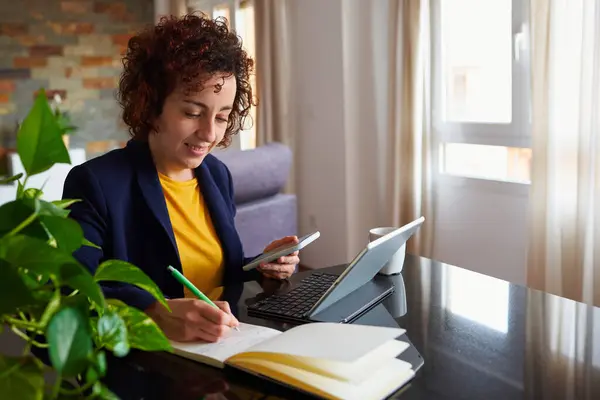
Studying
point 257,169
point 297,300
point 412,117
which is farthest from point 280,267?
point 412,117

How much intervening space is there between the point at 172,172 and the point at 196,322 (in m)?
0.59

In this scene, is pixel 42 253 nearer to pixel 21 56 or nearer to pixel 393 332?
pixel 393 332

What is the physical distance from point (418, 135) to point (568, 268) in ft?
3.56

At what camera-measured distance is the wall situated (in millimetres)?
3449

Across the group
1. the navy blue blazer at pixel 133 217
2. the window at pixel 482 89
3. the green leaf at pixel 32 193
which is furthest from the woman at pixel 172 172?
the window at pixel 482 89

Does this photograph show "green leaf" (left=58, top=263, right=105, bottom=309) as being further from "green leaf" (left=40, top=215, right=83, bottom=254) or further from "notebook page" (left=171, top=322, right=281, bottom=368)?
"notebook page" (left=171, top=322, right=281, bottom=368)

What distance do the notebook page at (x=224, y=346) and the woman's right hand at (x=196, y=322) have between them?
12 millimetres

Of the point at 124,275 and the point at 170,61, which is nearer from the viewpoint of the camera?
the point at 124,275

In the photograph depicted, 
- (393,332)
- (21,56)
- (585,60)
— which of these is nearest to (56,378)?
(393,332)

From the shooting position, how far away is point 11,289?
43 centimetres

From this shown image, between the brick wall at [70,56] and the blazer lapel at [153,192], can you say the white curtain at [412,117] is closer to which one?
the blazer lapel at [153,192]

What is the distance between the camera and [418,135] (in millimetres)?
3518

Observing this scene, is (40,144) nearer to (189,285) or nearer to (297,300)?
(189,285)

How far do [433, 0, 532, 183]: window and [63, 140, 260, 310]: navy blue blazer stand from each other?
81.7 inches
